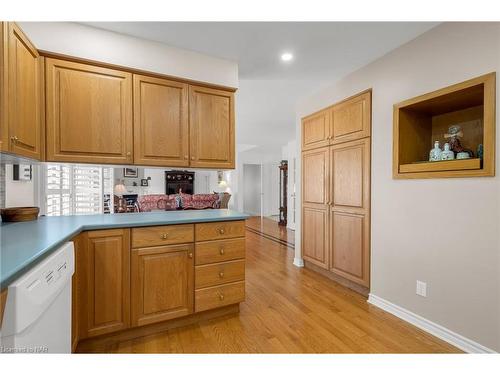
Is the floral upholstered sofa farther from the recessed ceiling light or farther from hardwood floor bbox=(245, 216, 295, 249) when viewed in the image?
the recessed ceiling light

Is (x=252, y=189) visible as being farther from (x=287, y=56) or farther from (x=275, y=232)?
(x=287, y=56)

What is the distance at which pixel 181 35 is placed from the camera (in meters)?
2.11

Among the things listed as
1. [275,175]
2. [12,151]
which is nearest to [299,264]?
[12,151]

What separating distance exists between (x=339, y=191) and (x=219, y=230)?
1.55 m

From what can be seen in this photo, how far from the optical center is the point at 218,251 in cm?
213

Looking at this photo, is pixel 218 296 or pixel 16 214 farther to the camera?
pixel 218 296

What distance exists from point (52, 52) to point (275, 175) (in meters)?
7.32

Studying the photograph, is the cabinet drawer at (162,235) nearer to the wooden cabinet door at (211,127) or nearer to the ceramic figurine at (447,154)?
the wooden cabinet door at (211,127)

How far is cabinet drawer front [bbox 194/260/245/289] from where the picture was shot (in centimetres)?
205

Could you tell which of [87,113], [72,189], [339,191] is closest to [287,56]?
[339,191]

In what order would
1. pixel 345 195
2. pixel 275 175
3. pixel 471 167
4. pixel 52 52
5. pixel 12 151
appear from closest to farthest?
pixel 12 151 < pixel 471 167 < pixel 52 52 < pixel 345 195 < pixel 275 175

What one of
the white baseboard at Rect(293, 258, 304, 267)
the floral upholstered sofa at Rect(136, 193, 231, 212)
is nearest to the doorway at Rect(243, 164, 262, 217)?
the floral upholstered sofa at Rect(136, 193, 231, 212)

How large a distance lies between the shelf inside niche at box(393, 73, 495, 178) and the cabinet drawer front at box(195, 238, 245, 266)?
5.21 ft

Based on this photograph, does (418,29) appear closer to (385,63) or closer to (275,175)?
(385,63)
